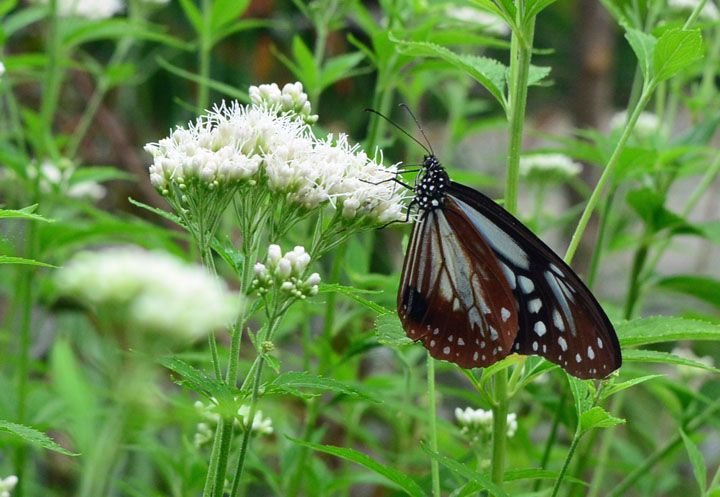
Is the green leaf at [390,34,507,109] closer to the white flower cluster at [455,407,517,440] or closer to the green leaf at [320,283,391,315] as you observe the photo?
the green leaf at [320,283,391,315]

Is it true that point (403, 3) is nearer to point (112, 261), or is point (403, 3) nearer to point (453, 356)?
point (453, 356)

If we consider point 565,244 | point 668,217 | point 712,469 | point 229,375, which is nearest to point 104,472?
point 229,375

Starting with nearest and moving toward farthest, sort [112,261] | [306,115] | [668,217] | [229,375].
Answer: [112,261] → [229,375] → [306,115] → [668,217]

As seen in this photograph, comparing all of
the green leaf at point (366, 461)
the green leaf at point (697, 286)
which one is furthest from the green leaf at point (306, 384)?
the green leaf at point (697, 286)

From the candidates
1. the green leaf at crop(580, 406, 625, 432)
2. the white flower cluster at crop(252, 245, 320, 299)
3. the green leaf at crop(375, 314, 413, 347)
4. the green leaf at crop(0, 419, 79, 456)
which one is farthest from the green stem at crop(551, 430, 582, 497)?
the green leaf at crop(0, 419, 79, 456)

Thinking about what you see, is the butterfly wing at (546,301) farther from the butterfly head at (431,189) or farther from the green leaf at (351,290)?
the green leaf at (351,290)

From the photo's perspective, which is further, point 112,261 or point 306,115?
point 306,115
